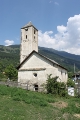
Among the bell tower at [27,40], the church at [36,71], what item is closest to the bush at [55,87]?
the church at [36,71]

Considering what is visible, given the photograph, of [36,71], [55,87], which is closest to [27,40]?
[36,71]

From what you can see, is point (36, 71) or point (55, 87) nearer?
point (55, 87)

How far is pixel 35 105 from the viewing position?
48.8ft

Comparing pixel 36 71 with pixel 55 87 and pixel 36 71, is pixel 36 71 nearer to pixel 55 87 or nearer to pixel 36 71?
pixel 36 71

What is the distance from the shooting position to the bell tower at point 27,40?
3866 cm

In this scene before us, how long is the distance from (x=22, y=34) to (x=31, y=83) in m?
15.2

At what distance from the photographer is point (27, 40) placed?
39219mm

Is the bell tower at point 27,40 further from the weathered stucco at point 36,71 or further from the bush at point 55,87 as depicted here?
the bush at point 55,87

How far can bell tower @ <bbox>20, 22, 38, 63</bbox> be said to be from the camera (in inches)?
1522

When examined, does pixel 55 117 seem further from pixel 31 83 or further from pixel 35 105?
pixel 31 83

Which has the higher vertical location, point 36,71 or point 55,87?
point 36,71

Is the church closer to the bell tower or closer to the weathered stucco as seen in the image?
the weathered stucco

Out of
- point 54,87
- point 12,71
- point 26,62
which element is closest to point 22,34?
point 26,62

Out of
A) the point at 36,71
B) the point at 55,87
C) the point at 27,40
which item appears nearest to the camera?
the point at 55,87
